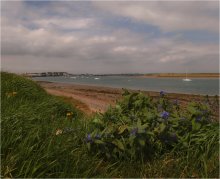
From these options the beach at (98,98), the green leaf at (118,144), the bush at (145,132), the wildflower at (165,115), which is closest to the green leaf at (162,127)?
the bush at (145,132)

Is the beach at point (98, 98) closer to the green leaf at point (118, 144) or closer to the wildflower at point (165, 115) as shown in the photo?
the wildflower at point (165, 115)

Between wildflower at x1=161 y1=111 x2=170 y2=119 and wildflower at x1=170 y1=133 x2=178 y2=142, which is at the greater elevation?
wildflower at x1=161 y1=111 x2=170 y2=119

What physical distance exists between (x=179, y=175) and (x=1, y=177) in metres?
2.14

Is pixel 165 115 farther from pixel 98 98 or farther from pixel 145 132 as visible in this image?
pixel 98 98

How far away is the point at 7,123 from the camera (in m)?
4.21

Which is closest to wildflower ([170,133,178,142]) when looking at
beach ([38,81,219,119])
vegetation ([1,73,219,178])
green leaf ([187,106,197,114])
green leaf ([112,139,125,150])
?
vegetation ([1,73,219,178])

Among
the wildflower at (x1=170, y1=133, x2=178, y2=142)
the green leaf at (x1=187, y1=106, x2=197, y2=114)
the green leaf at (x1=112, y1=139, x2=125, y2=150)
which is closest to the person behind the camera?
the green leaf at (x1=112, y1=139, x2=125, y2=150)

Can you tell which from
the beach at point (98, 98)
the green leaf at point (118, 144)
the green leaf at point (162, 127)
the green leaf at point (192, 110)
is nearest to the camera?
the green leaf at point (118, 144)

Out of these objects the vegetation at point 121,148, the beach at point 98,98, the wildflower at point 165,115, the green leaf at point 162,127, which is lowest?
the beach at point 98,98

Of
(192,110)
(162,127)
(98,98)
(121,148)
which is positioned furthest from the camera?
(98,98)

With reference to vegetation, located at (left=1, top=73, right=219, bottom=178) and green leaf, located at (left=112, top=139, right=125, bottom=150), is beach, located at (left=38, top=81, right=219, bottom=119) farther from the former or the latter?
green leaf, located at (left=112, top=139, right=125, bottom=150)

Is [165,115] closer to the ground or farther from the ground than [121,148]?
farther from the ground

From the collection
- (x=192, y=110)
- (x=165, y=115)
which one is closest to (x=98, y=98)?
(x=192, y=110)

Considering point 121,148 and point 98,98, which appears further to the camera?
point 98,98
